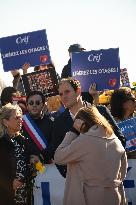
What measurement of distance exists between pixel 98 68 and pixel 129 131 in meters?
1.21

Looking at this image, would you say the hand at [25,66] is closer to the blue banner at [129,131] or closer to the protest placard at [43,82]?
the protest placard at [43,82]

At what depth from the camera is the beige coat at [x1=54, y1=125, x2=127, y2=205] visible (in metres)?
3.98

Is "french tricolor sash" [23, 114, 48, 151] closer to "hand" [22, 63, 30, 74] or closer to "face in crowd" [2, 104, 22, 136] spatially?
"face in crowd" [2, 104, 22, 136]

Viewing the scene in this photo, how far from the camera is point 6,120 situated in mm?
5207

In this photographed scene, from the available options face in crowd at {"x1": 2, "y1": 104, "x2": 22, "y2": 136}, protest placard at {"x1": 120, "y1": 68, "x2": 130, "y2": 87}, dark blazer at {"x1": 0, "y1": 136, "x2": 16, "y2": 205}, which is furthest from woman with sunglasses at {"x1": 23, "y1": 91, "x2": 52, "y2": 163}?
protest placard at {"x1": 120, "y1": 68, "x2": 130, "y2": 87}

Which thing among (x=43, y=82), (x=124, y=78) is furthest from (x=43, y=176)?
(x=124, y=78)

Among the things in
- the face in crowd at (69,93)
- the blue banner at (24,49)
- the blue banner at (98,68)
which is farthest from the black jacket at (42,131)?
the blue banner at (24,49)

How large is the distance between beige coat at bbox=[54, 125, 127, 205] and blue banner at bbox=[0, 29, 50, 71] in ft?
10.3

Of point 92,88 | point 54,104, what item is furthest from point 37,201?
point 54,104

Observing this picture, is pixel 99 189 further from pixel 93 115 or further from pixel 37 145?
pixel 37 145

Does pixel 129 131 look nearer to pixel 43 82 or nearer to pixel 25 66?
pixel 43 82

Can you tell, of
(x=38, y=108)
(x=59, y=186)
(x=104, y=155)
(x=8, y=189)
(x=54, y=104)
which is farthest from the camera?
(x=54, y=104)

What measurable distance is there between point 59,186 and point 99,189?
5.55 feet

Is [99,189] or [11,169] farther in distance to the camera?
[11,169]
